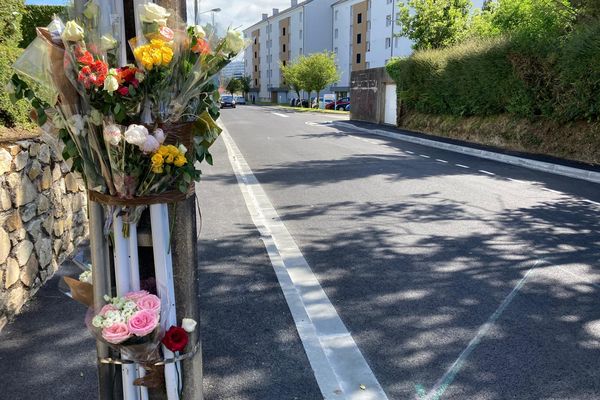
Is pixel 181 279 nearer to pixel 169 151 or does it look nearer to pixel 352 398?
pixel 169 151

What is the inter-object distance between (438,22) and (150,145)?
25403mm

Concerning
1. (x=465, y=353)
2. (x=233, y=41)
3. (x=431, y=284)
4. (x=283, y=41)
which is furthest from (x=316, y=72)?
(x=233, y=41)

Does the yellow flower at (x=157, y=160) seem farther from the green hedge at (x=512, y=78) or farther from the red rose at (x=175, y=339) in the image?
the green hedge at (x=512, y=78)

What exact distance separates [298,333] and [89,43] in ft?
8.32

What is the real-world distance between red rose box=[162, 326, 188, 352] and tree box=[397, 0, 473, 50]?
25051 millimetres

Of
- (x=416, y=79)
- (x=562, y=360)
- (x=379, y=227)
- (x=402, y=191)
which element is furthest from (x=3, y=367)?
(x=416, y=79)

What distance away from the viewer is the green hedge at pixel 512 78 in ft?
43.0

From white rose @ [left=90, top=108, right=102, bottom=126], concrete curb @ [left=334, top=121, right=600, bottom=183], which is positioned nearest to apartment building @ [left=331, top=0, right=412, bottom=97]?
concrete curb @ [left=334, top=121, right=600, bottom=183]

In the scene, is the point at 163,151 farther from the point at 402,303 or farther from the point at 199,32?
the point at 402,303

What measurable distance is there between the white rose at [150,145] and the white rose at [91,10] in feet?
1.60

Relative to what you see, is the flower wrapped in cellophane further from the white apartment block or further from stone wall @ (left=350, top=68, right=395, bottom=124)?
the white apartment block

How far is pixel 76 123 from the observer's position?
1.95 m

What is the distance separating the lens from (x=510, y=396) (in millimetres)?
2936

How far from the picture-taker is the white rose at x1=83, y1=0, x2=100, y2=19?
1875 millimetres
